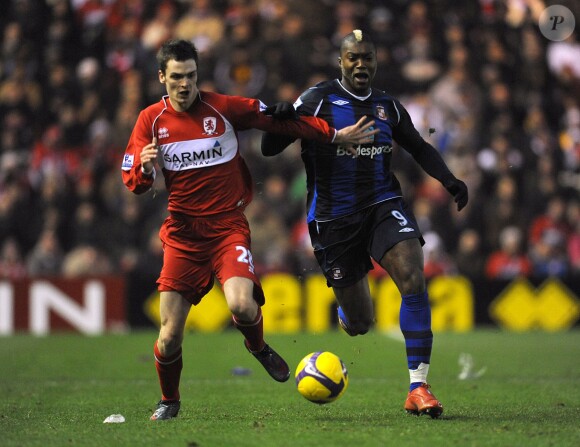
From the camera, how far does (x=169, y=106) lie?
286 inches

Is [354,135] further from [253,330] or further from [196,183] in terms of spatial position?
[253,330]

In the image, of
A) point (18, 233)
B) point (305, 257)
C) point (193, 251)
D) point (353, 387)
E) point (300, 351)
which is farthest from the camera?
point (18, 233)

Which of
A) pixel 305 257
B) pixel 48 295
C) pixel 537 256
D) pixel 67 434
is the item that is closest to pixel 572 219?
pixel 537 256

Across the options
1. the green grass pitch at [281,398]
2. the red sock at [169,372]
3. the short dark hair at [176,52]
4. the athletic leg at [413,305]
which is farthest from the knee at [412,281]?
the short dark hair at [176,52]

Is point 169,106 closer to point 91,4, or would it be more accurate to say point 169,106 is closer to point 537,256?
point 537,256

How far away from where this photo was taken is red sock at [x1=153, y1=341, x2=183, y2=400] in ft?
23.9

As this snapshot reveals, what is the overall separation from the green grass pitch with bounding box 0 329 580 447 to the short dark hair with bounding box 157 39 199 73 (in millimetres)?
2321

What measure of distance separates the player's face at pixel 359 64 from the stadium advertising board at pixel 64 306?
10.2 metres

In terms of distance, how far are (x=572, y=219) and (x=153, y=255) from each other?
6.57 metres

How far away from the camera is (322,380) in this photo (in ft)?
22.5

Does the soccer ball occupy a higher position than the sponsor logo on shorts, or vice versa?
the sponsor logo on shorts

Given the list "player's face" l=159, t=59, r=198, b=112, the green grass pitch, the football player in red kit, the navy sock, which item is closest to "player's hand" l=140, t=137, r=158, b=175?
the football player in red kit

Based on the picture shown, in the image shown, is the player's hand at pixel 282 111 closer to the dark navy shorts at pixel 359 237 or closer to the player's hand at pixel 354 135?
the player's hand at pixel 354 135

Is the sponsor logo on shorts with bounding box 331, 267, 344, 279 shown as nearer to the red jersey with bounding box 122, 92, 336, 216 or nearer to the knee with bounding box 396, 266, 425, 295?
the knee with bounding box 396, 266, 425, 295
